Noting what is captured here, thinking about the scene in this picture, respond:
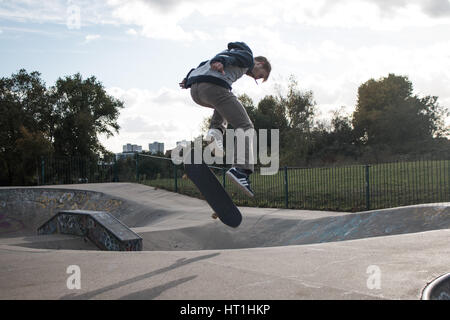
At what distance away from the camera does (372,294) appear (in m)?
2.54

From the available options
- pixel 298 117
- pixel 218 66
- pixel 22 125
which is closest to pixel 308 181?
pixel 218 66

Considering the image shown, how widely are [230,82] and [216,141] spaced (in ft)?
2.33

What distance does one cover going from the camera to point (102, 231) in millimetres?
7070

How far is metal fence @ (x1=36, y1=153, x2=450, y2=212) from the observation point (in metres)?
12.3

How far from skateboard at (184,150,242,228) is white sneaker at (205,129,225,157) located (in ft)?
2.17

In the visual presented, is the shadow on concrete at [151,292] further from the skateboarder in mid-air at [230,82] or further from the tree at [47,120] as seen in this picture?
the tree at [47,120]

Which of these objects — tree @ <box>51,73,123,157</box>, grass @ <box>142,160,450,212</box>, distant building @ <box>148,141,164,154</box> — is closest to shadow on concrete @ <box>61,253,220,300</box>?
grass @ <box>142,160,450,212</box>

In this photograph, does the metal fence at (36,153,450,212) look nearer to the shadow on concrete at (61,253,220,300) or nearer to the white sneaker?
the white sneaker

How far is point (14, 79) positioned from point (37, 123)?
158 inches

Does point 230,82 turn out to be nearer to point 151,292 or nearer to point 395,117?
point 151,292

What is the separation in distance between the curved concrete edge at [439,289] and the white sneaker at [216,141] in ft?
8.92

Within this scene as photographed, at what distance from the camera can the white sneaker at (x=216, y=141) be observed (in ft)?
16.1
